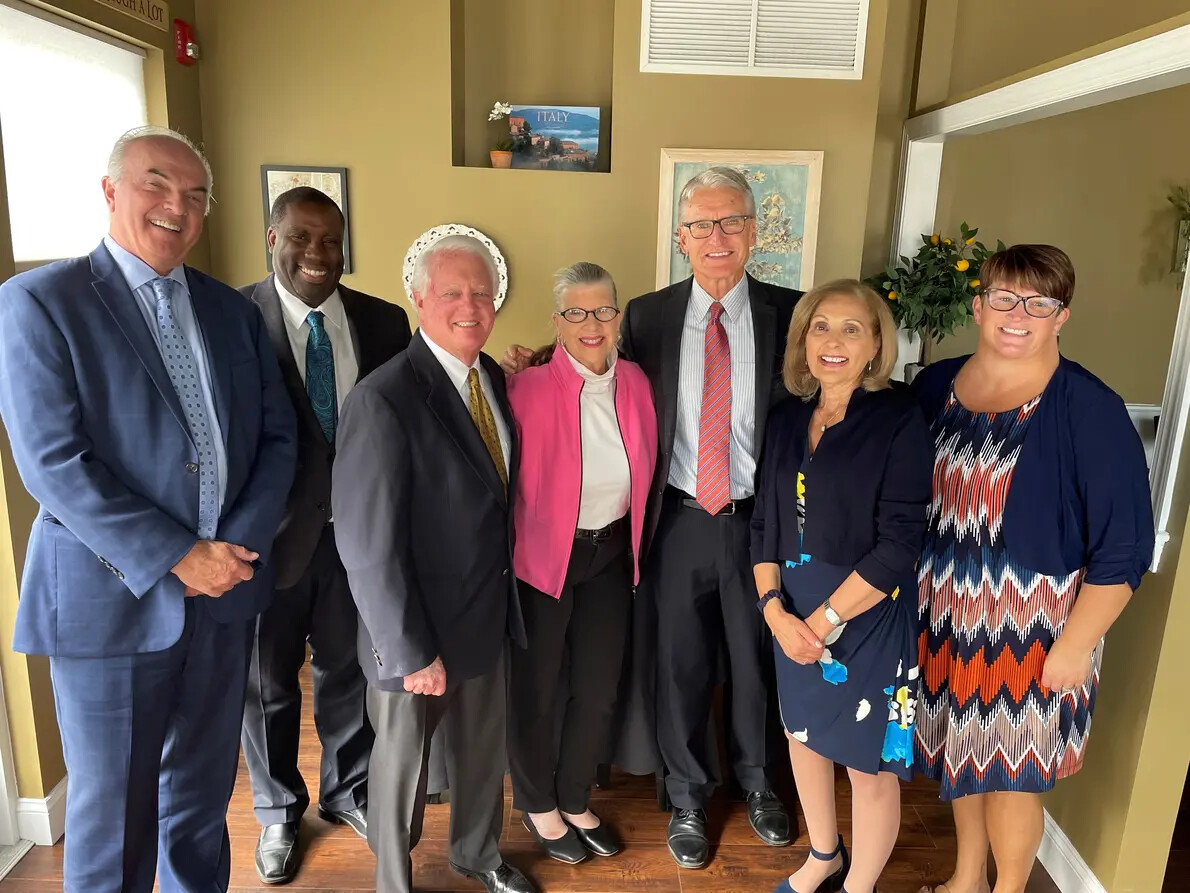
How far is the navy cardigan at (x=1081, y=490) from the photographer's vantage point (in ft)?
5.90

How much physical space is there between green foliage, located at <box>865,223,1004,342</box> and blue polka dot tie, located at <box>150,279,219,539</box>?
129 inches

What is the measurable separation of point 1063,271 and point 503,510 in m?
1.43

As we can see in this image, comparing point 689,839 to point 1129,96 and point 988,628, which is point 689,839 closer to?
point 988,628

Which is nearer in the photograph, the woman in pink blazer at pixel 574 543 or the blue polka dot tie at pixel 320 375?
the woman in pink blazer at pixel 574 543

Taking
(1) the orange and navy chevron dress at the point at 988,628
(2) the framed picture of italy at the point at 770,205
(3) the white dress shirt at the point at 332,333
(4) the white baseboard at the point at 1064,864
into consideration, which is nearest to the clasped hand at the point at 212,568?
(3) the white dress shirt at the point at 332,333

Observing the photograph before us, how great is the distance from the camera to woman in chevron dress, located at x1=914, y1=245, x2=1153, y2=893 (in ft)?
5.96

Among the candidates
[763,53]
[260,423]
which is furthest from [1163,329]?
[260,423]

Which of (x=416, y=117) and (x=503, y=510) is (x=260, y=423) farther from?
(x=416, y=117)

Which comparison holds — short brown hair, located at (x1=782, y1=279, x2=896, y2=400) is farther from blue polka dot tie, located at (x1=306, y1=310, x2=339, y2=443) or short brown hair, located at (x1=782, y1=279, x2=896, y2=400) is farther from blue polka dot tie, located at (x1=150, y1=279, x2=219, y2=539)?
blue polka dot tie, located at (x1=150, y1=279, x2=219, y2=539)

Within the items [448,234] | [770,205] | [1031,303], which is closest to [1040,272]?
[1031,303]

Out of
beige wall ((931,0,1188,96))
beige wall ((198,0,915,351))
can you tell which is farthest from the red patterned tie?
beige wall ((931,0,1188,96))

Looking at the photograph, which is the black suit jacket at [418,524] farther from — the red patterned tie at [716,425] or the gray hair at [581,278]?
the red patterned tie at [716,425]

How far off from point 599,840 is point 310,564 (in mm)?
1236

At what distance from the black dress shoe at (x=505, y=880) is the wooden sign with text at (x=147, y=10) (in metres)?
3.26
